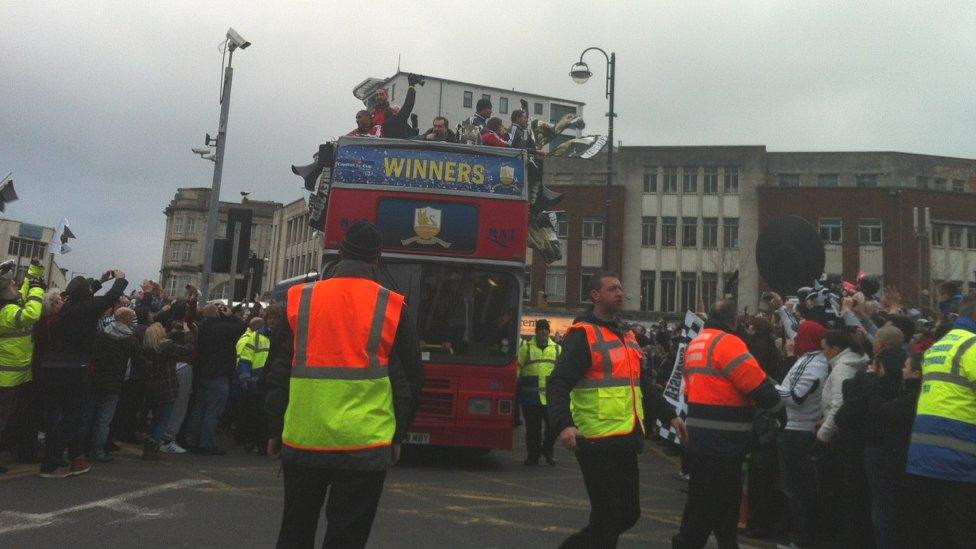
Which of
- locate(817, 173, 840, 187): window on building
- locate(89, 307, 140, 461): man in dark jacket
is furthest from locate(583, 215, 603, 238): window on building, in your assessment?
locate(89, 307, 140, 461): man in dark jacket

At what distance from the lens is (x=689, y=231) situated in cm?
5100

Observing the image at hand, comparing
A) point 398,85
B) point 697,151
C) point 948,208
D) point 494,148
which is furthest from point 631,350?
point 398,85

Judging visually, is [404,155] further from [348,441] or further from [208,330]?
[348,441]

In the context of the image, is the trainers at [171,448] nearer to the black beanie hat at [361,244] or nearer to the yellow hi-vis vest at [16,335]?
the yellow hi-vis vest at [16,335]

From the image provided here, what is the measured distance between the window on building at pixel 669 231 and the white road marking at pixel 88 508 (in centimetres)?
4551

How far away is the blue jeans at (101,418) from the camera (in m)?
9.46

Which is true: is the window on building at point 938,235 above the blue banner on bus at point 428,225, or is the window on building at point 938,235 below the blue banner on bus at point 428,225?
above

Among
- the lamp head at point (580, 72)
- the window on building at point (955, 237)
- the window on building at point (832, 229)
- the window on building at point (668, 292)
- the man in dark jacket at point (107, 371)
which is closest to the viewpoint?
the man in dark jacket at point (107, 371)

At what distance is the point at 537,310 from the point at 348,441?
151ft

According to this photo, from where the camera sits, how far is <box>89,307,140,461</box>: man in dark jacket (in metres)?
9.34

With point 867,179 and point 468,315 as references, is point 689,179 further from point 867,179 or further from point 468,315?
point 468,315

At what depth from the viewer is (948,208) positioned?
49.1m

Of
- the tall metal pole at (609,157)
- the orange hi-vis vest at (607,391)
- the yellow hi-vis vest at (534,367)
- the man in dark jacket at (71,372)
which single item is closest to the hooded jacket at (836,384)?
the orange hi-vis vest at (607,391)

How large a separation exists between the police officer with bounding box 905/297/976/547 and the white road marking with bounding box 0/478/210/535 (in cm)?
575
